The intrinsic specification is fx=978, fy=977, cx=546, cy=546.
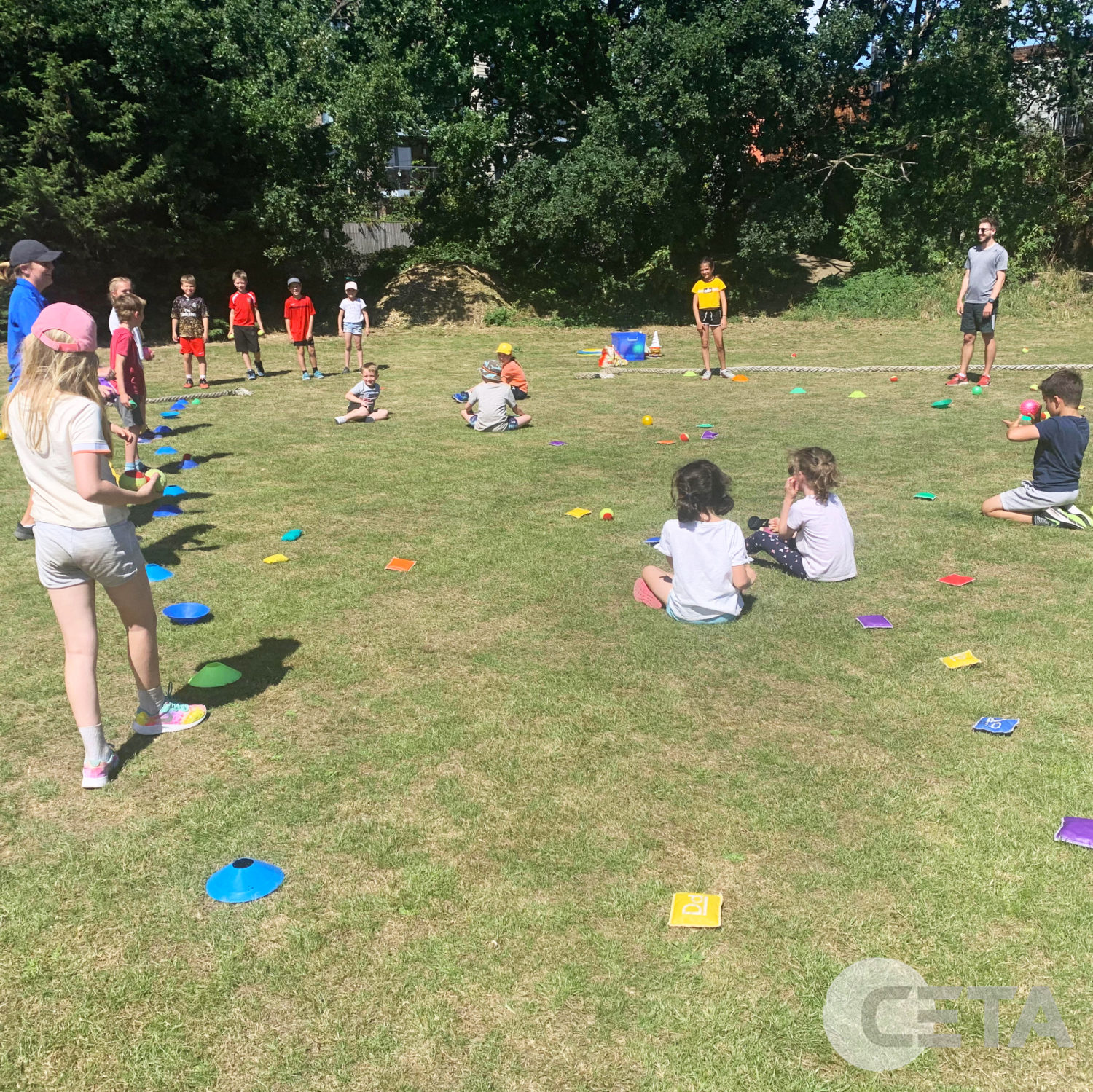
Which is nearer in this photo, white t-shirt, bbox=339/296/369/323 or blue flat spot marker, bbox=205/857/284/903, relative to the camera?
blue flat spot marker, bbox=205/857/284/903

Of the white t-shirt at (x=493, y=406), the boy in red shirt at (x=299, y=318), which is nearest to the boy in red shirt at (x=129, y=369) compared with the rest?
the white t-shirt at (x=493, y=406)

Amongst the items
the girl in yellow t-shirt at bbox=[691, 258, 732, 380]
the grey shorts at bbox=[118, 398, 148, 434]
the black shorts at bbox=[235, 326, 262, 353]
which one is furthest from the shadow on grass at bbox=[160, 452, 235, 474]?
the girl in yellow t-shirt at bbox=[691, 258, 732, 380]

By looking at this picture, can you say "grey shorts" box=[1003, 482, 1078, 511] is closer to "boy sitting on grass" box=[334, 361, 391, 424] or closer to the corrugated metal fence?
"boy sitting on grass" box=[334, 361, 391, 424]

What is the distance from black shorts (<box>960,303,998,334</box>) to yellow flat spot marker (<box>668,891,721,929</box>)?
12214 millimetres

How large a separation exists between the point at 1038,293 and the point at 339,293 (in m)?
17.5

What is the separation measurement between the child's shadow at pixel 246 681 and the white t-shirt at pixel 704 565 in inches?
93.2

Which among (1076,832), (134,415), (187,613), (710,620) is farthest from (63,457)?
(134,415)

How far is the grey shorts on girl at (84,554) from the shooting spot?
411 centimetres

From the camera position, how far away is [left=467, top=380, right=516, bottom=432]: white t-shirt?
38.9 feet

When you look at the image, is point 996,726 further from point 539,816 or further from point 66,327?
point 66,327

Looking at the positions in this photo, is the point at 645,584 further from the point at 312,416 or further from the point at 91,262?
the point at 91,262

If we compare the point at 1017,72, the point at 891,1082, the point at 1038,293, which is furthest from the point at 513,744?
the point at 1017,72

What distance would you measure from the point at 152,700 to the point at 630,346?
14.7 m

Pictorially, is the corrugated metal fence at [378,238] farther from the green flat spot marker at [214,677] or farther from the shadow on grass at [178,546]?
the green flat spot marker at [214,677]
